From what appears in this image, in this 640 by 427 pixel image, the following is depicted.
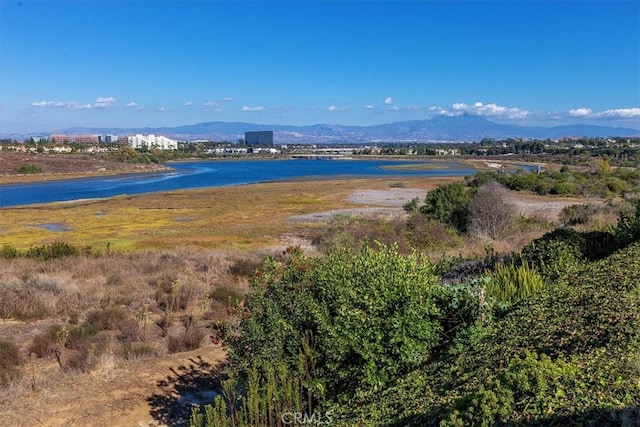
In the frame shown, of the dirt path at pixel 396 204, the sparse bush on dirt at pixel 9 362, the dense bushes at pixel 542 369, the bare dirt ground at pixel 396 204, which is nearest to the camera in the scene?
the dense bushes at pixel 542 369

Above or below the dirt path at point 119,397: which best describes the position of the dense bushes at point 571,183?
above

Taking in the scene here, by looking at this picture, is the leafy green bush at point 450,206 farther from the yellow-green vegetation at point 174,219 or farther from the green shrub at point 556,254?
the green shrub at point 556,254

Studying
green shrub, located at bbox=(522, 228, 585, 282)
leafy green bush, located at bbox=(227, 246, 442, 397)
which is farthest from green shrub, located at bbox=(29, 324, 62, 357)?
green shrub, located at bbox=(522, 228, 585, 282)

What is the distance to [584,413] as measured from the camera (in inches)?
130

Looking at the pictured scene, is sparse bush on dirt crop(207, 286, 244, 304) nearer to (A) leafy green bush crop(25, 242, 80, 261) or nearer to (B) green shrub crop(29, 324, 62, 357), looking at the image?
(B) green shrub crop(29, 324, 62, 357)

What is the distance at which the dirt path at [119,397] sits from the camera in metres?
7.94

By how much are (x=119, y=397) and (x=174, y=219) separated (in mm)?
36775

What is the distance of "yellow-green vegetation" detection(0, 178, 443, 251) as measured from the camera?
32.8 meters

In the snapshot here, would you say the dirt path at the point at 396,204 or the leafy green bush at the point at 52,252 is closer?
the leafy green bush at the point at 52,252

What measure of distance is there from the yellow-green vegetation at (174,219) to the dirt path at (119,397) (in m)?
20.0

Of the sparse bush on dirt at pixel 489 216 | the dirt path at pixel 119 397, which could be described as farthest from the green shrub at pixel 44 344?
the sparse bush on dirt at pixel 489 216

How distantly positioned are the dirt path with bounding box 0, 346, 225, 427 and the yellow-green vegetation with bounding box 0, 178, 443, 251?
20.0 m

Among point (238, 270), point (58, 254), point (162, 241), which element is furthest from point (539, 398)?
point (162, 241)

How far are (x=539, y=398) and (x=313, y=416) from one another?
9.60 ft
